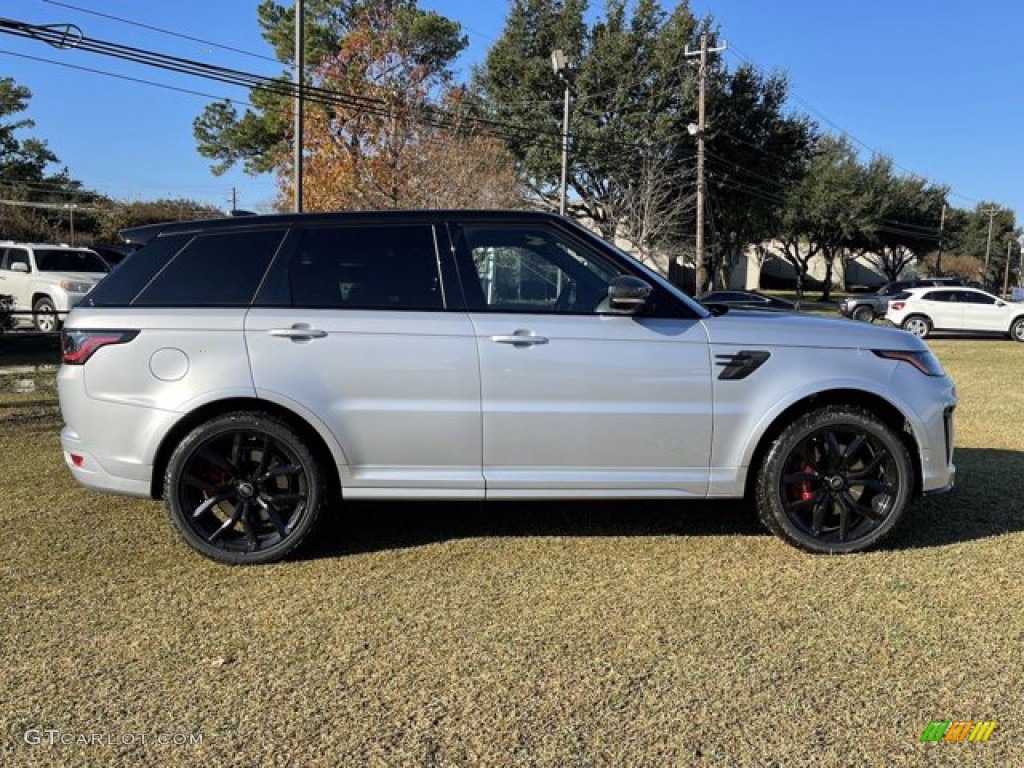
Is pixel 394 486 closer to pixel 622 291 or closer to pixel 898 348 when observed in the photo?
pixel 622 291

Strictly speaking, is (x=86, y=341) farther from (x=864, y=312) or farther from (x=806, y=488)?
(x=864, y=312)

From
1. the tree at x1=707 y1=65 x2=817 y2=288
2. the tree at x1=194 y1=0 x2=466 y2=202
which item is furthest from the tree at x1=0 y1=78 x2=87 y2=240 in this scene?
the tree at x1=707 y1=65 x2=817 y2=288

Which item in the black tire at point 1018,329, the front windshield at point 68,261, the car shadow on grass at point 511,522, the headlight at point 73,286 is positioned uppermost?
the front windshield at point 68,261

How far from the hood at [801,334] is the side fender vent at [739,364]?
6 cm

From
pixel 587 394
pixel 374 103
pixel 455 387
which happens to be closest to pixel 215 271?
pixel 455 387

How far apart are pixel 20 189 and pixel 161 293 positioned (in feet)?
160

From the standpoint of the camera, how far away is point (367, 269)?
421 centimetres

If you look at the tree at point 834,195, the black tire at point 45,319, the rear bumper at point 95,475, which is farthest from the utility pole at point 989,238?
the rear bumper at point 95,475

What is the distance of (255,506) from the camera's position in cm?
416

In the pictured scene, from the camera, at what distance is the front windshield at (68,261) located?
17406mm

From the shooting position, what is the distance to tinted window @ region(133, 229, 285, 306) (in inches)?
164

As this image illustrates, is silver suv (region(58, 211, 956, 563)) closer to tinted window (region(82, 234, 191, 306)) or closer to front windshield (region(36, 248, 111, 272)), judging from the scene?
tinted window (region(82, 234, 191, 306))

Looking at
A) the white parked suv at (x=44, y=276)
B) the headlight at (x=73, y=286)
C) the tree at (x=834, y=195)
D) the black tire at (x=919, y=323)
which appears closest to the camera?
the headlight at (x=73, y=286)

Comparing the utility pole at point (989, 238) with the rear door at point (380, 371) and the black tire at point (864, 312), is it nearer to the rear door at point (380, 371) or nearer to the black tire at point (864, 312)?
the black tire at point (864, 312)
